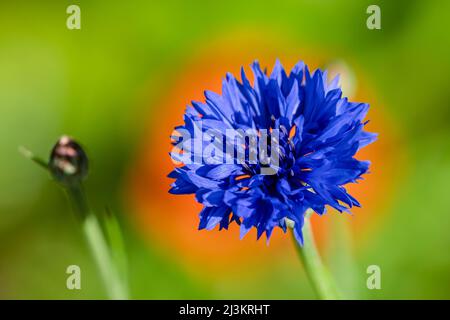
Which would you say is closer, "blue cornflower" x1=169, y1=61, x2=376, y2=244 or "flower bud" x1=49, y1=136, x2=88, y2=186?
"blue cornflower" x1=169, y1=61, x2=376, y2=244

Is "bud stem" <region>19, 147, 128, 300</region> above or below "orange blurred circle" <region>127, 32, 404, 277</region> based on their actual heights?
below

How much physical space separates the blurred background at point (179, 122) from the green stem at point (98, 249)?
0.45m

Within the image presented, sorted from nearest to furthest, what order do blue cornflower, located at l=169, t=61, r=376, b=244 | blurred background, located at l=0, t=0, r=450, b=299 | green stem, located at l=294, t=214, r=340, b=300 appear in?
blue cornflower, located at l=169, t=61, r=376, b=244 → green stem, located at l=294, t=214, r=340, b=300 → blurred background, located at l=0, t=0, r=450, b=299

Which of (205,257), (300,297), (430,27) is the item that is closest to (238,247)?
(205,257)

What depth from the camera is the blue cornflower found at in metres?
0.66

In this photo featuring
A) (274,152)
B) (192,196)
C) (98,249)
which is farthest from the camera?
(192,196)

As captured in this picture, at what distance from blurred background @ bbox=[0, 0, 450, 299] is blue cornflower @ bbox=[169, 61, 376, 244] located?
19.2 inches

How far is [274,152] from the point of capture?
28.8 inches

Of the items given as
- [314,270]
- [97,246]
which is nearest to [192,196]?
[97,246]

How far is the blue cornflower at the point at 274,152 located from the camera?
660 mm

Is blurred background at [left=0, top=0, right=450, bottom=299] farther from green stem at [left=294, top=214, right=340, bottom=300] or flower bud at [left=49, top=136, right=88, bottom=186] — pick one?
flower bud at [left=49, top=136, right=88, bottom=186]

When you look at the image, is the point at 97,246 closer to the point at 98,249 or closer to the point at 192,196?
the point at 98,249

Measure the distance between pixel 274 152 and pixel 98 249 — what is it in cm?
33

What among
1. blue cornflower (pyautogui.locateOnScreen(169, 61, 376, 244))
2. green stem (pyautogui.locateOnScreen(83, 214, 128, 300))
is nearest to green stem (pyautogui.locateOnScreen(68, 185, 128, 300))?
green stem (pyautogui.locateOnScreen(83, 214, 128, 300))
